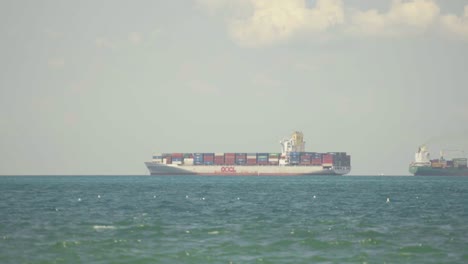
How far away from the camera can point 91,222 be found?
59.0 meters

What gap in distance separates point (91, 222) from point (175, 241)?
47.3 feet

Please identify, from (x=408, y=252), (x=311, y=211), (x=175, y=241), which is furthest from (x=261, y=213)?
(x=408, y=252)

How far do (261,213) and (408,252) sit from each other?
28.2 meters

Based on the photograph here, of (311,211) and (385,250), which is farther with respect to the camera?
(311,211)

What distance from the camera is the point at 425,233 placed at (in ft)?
170

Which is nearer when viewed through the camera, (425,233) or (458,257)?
(458,257)

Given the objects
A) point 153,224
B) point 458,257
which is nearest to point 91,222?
point 153,224

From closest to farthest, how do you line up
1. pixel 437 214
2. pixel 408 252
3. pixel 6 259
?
1. pixel 6 259
2. pixel 408 252
3. pixel 437 214

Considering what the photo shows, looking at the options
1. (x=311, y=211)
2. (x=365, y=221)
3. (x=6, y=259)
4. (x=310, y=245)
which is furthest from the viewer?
(x=311, y=211)

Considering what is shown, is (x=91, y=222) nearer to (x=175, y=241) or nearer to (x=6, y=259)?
(x=175, y=241)

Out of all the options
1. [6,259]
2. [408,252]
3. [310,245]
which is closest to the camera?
[6,259]

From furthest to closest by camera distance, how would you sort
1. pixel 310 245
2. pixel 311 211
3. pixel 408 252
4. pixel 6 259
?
pixel 311 211 → pixel 310 245 → pixel 408 252 → pixel 6 259

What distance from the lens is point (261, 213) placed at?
69.5m

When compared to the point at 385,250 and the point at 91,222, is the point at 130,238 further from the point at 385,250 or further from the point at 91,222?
the point at 385,250
